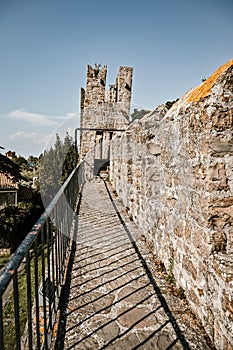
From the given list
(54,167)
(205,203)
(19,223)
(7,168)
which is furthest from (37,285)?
(54,167)

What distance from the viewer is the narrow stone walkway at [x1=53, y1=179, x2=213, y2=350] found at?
1942mm

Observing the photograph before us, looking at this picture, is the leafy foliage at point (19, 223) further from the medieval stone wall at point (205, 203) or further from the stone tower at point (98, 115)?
the medieval stone wall at point (205, 203)

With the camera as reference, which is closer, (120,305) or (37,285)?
(37,285)

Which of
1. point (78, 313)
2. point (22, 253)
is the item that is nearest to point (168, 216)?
point (78, 313)

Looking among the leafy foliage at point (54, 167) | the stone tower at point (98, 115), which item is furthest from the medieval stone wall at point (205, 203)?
the leafy foliage at point (54, 167)

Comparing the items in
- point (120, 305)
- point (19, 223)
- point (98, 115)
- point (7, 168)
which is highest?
point (98, 115)

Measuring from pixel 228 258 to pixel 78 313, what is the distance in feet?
4.36

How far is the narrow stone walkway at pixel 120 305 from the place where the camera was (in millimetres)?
1942

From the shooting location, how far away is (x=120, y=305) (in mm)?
2389

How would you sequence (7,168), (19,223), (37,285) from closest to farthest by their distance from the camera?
(37,285) → (7,168) → (19,223)

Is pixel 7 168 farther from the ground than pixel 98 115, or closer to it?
closer to it

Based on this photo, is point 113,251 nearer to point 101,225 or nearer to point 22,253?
point 101,225

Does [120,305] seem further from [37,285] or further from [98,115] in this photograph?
[98,115]

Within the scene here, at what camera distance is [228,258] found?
1844mm
